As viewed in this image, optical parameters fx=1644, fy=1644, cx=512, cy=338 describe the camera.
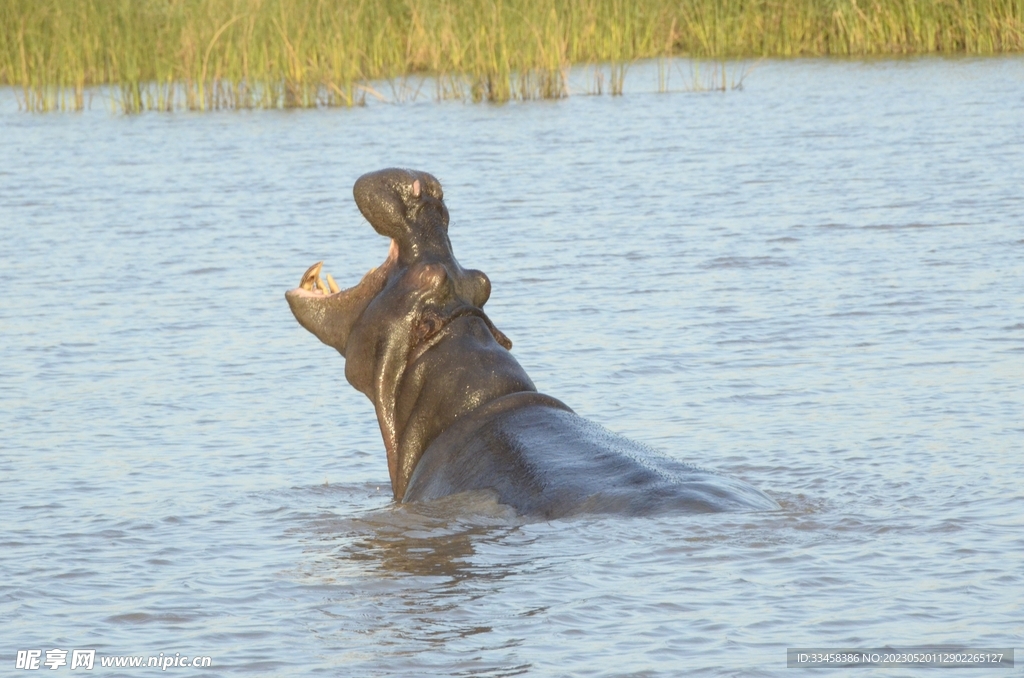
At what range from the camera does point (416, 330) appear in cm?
498

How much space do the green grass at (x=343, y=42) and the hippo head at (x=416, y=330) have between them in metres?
13.5

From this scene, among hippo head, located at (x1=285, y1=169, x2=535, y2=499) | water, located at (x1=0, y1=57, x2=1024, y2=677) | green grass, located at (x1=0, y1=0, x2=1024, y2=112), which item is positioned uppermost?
green grass, located at (x1=0, y1=0, x2=1024, y2=112)

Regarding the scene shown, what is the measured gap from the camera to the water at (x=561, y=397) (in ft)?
13.2

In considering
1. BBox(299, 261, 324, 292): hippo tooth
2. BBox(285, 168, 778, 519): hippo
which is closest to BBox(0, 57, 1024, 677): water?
BBox(285, 168, 778, 519): hippo

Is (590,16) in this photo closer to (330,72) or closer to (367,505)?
(330,72)

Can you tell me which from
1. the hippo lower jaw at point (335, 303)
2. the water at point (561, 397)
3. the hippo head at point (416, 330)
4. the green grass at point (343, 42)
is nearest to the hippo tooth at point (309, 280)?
the hippo lower jaw at point (335, 303)

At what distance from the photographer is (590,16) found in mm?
20125

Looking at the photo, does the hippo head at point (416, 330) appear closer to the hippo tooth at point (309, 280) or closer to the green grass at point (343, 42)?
the hippo tooth at point (309, 280)

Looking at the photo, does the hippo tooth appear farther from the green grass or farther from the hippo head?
the green grass

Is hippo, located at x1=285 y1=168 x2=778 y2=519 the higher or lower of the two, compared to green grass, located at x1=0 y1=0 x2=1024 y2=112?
lower

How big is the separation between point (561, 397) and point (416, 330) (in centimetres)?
184

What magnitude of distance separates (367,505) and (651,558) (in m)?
1.33

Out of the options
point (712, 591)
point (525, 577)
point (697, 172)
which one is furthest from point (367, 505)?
point (697, 172)

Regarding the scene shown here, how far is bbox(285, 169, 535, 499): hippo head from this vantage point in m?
4.96
